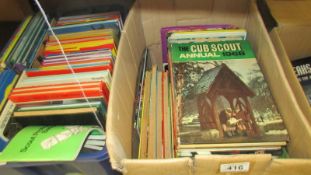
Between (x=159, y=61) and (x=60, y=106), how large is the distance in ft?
1.72

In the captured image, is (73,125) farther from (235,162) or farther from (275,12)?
(275,12)

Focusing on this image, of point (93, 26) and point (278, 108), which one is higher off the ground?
point (93, 26)

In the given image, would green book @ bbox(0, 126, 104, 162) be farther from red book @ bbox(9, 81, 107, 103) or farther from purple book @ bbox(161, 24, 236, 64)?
purple book @ bbox(161, 24, 236, 64)

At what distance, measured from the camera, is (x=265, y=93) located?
2.15ft

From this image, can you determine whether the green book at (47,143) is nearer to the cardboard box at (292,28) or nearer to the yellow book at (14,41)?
the yellow book at (14,41)

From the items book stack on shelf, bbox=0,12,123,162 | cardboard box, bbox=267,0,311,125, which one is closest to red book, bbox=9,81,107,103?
book stack on shelf, bbox=0,12,123,162

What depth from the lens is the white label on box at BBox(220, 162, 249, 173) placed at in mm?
481

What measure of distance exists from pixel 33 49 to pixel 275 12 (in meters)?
0.77

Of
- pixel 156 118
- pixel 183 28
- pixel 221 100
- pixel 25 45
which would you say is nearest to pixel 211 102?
pixel 221 100

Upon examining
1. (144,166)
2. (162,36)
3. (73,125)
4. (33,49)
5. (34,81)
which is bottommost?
(144,166)

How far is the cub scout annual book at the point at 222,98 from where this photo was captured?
22.6 inches

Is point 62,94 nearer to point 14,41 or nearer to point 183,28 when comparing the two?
point 14,41

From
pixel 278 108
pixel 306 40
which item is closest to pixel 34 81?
pixel 278 108

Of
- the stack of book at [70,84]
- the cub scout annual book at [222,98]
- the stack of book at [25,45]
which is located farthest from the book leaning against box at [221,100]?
the stack of book at [25,45]
